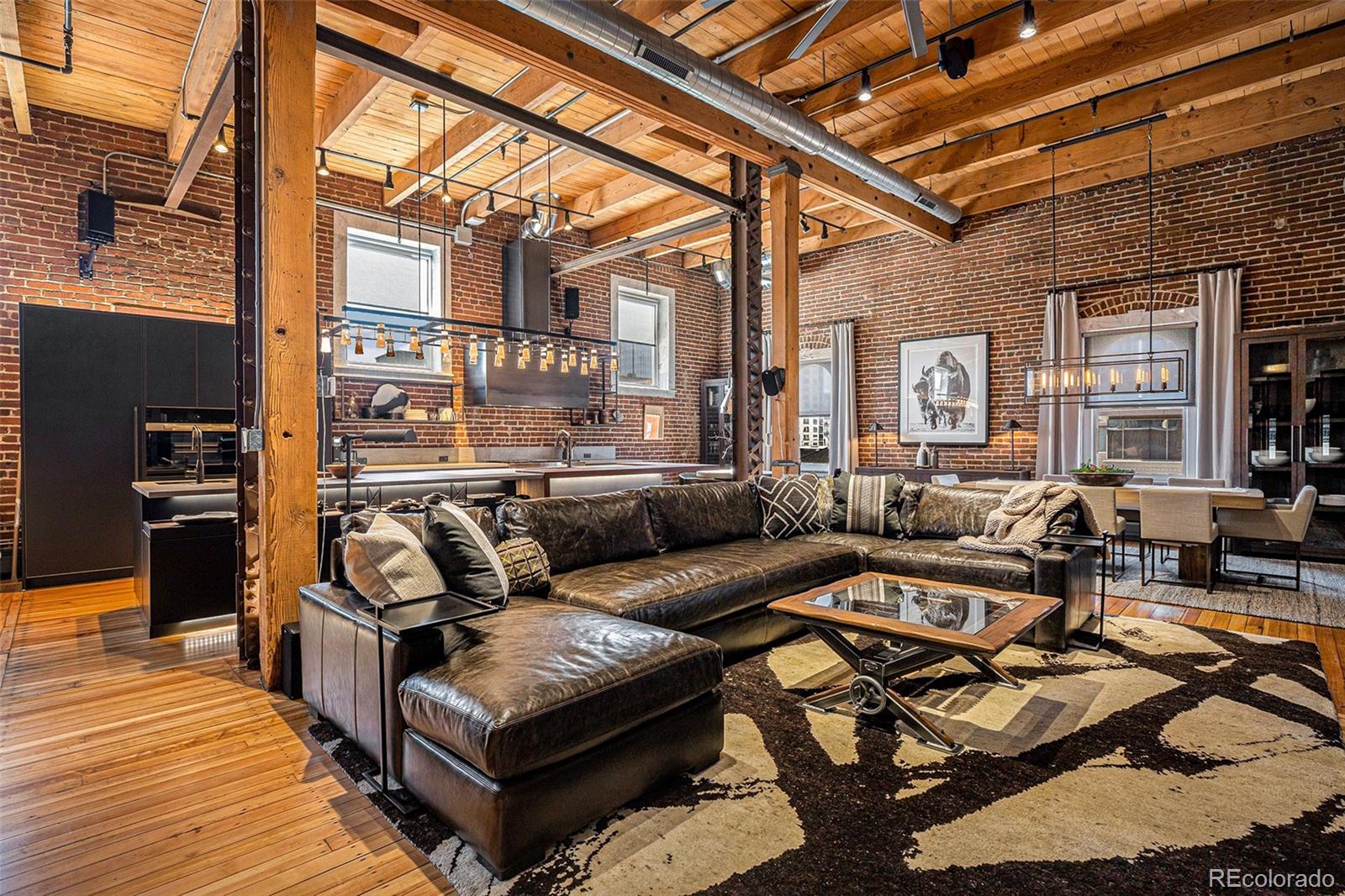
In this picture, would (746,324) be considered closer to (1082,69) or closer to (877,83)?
(877,83)

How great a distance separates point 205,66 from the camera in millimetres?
4430

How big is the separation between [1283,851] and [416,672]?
2544 millimetres

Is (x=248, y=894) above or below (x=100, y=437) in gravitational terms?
below

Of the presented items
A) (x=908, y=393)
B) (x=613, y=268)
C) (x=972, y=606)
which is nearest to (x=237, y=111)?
(x=972, y=606)

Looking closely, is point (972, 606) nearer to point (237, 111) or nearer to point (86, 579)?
point (237, 111)

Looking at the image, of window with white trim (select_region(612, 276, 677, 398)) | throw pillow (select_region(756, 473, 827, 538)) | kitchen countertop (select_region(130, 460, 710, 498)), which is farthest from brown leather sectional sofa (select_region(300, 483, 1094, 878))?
window with white trim (select_region(612, 276, 677, 398))

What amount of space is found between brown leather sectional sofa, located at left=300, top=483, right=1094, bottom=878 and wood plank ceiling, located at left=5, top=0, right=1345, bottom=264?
2924mm

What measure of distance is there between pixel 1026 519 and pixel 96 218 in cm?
728

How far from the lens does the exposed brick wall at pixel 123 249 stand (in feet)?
17.5

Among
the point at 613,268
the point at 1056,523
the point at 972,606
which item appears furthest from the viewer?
the point at 613,268

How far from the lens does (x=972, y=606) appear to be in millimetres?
2906

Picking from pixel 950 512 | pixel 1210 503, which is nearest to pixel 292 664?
pixel 950 512

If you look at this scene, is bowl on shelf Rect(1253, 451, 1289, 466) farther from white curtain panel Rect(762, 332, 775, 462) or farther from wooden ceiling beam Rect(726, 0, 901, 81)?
wooden ceiling beam Rect(726, 0, 901, 81)

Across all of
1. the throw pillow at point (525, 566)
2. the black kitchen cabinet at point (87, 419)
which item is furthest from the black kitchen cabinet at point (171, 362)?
the throw pillow at point (525, 566)
